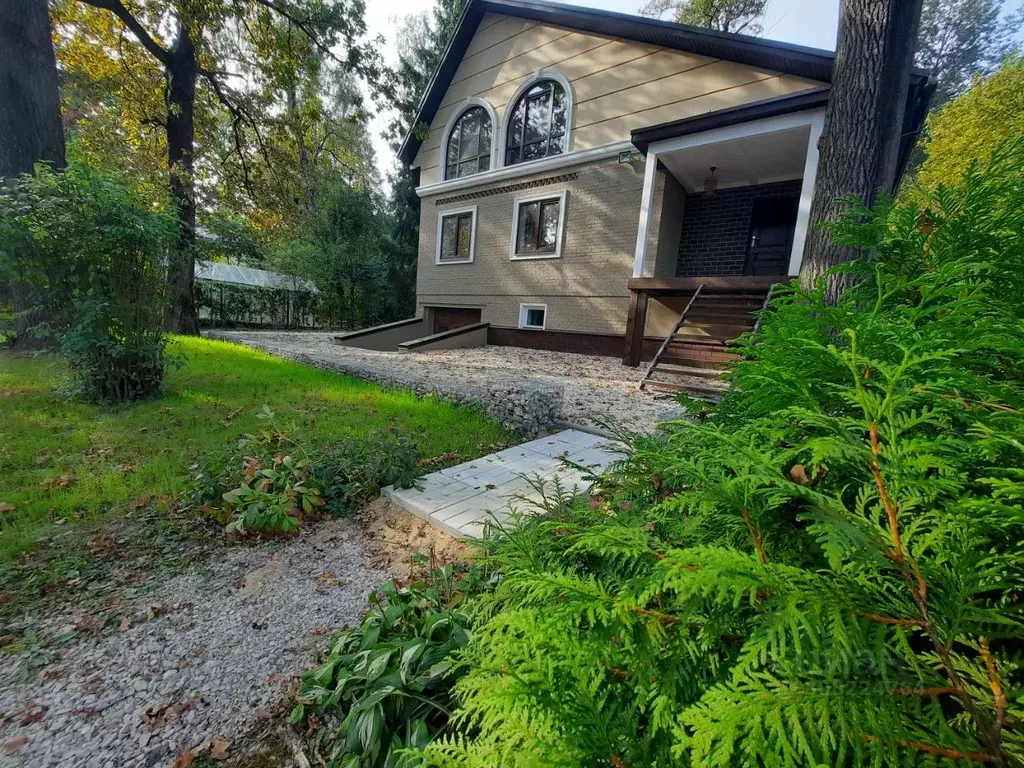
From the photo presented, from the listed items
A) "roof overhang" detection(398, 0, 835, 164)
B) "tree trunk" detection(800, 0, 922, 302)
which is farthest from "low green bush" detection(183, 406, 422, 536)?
"roof overhang" detection(398, 0, 835, 164)

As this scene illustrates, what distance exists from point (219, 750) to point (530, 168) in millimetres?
11173

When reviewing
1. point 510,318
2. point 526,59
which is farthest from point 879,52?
point 526,59

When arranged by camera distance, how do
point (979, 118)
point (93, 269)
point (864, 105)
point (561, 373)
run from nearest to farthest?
1. point (864, 105)
2. point (93, 269)
3. point (561, 373)
4. point (979, 118)

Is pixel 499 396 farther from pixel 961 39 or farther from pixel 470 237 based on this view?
pixel 961 39

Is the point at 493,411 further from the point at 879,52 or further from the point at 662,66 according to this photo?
the point at 662,66

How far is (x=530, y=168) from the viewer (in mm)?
10227

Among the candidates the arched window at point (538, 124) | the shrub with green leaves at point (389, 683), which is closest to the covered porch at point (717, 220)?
the arched window at point (538, 124)

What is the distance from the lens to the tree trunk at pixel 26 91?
5707 millimetres

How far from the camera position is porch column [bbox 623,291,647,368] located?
7.20m

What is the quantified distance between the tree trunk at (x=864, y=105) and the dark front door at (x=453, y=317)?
384 inches

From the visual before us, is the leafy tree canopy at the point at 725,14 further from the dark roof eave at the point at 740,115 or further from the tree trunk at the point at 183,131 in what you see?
the tree trunk at the point at 183,131

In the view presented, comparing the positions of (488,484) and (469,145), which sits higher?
(469,145)

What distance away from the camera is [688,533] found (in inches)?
30.3

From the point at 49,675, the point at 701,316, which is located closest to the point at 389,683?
the point at 49,675
